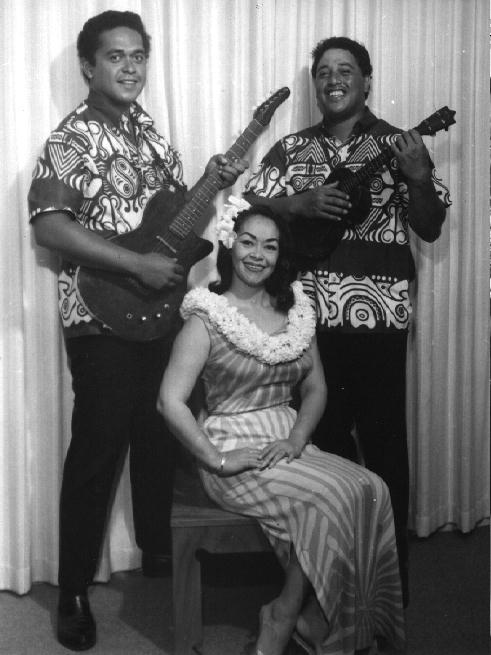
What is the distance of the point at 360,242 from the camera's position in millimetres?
2068

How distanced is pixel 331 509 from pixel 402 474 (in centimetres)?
56

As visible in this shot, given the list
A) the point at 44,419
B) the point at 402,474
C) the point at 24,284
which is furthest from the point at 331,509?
the point at 24,284

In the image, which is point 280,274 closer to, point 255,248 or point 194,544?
point 255,248

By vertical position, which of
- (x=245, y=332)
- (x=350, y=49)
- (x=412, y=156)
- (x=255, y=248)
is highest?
(x=350, y=49)

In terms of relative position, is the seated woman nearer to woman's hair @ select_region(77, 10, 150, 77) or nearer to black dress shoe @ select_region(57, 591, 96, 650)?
black dress shoe @ select_region(57, 591, 96, 650)

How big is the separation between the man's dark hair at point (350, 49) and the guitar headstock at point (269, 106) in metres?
0.13

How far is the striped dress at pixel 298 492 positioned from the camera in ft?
5.32

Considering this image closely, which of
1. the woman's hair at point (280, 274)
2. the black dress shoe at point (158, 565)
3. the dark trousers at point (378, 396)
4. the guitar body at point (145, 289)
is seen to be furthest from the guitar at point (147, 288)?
the black dress shoe at point (158, 565)

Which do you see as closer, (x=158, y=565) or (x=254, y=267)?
(x=254, y=267)

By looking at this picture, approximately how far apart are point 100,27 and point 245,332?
0.93m

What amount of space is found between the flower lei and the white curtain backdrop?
0.54 meters

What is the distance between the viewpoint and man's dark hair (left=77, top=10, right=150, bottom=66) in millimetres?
1945

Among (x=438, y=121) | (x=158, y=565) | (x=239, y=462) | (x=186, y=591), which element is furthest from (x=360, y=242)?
(x=158, y=565)

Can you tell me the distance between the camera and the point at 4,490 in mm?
2189
